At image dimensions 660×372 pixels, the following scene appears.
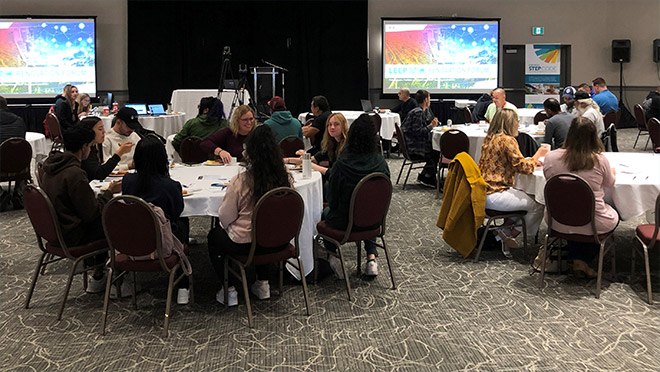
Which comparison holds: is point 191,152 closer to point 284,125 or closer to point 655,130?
point 284,125

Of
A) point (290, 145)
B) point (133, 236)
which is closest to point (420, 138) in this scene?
point (290, 145)

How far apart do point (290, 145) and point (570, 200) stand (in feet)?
9.79

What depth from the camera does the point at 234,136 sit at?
5688 mm

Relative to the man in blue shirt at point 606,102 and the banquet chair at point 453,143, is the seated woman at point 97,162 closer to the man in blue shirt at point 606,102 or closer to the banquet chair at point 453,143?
the banquet chair at point 453,143

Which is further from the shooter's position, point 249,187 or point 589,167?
point 589,167

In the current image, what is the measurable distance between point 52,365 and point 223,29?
11.7 m

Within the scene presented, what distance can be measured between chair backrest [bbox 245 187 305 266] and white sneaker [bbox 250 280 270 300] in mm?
452

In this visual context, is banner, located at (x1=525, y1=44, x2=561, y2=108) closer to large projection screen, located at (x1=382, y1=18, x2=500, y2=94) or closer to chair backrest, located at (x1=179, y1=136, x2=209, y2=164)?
large projection screen, located at (x1=382, y1=18, x2=500, y2=94)

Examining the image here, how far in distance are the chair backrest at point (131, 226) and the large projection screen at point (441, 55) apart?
11301 mm

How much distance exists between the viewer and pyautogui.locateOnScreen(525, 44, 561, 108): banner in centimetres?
1473

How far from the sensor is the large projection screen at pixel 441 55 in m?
14.2

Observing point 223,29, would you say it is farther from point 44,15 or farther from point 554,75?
point 554,75

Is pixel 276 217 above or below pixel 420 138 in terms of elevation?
below

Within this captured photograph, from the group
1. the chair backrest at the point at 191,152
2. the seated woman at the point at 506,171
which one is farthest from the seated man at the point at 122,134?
the seated woman at the point at 506,171
